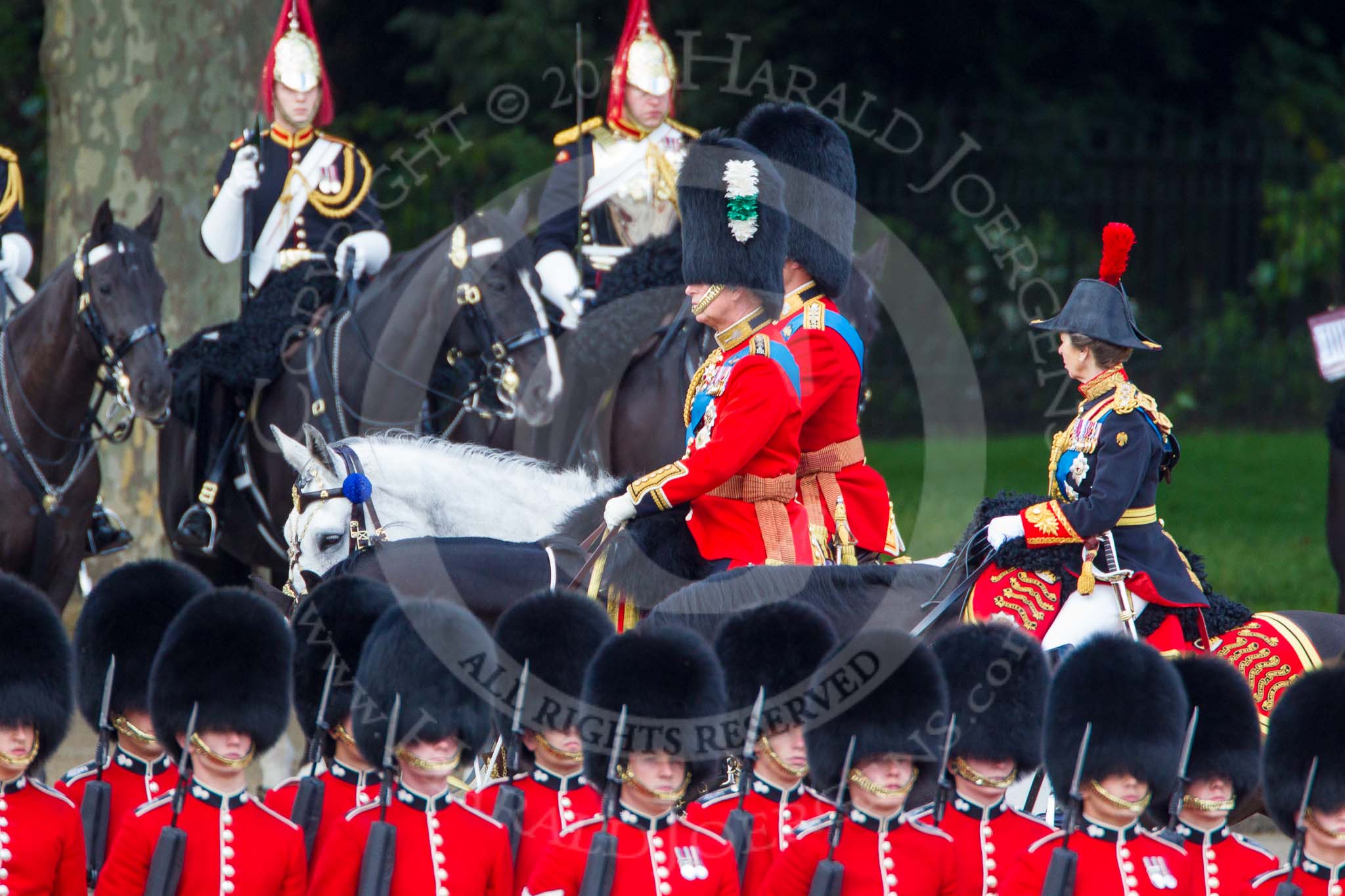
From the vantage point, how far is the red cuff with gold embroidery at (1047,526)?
14.6ft

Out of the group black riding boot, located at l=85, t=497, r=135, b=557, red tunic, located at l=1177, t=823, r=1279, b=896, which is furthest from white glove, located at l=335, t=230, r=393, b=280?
red tunic, located at l=1177, t=823, r=1279, b=896

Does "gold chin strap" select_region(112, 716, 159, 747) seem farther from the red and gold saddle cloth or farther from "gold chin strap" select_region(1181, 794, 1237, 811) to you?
the red and gold saddle cloth

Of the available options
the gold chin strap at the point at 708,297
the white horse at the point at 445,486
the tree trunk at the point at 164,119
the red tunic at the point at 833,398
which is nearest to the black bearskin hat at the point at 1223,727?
the red tunic at the point at 833,398

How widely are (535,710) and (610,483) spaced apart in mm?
1218

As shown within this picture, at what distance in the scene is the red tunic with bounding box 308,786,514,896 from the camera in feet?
12.0

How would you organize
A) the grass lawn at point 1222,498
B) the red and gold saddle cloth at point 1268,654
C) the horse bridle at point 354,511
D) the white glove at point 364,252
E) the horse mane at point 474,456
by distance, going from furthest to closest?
the grass lawn at point 1222,498 → the white glove at point 364,252 → the horse mane at point 474,456 → the horse bridle at point 354,511 → the red and gold saddle cloth at point 1268,654

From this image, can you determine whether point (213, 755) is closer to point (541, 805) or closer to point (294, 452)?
point (541, 805)

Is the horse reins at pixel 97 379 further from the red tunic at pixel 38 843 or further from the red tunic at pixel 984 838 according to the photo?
the red tunic at pixel 984 838

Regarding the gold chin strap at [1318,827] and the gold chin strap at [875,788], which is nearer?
the gold chin strap at [1318,827]

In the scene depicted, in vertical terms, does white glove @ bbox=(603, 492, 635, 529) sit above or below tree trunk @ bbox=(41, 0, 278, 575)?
below

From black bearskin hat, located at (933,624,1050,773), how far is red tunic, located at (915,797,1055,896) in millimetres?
125

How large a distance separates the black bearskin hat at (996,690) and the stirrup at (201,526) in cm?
372

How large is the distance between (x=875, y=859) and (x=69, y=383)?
156 inches

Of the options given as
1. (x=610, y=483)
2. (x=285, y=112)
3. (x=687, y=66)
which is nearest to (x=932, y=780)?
(x=610, y=483)
